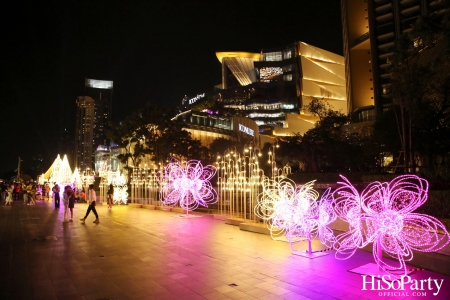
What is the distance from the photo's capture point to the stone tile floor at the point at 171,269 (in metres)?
5.23

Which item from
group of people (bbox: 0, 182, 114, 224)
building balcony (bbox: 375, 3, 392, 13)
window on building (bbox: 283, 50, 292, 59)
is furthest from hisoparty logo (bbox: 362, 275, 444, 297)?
window on building (bbox: 283, 50, 292, 59)

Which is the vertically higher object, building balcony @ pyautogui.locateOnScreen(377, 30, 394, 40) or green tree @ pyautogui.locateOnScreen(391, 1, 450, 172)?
building balcony @ pyautogui.locateOnScreen(377, 30, 394, 40)

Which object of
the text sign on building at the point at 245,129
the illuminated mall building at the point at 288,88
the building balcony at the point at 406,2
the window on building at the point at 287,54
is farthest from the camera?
the window on building at the point at 287,54

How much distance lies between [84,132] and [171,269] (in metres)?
148

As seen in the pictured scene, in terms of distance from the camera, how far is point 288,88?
8212 centimetres

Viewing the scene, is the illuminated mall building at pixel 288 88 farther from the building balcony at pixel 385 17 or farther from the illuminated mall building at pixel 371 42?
the building balcony at pixel 385 17

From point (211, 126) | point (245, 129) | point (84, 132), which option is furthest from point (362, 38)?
point (84, 132)

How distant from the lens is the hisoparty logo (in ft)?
16.7

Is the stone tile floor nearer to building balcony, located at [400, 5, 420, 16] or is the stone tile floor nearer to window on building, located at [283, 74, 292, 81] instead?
building balcony, located at [400, 5, 420, 16]

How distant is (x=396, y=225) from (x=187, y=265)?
402 cm

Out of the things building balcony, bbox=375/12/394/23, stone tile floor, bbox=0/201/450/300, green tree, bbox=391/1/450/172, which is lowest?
stone tile floor, bbox=0/201/450/300

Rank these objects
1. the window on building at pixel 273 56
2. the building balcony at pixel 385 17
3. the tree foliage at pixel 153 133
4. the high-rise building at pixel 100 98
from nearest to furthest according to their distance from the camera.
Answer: the tree foliage at pixel 153 133
the building balcony at pixel 385 17
the window on building at pixel 273 56
the high-rise building at pixel 100 98

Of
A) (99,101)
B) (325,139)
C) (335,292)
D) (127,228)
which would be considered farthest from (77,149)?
(335,292)

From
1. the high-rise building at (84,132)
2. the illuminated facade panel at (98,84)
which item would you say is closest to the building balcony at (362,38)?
the high-rise building at (84,132)
